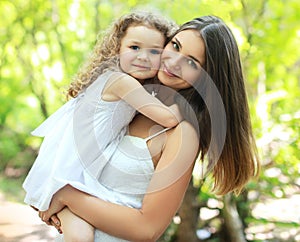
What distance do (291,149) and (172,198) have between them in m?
1.44

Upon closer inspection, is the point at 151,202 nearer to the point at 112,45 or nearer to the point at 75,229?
the point at 75,229

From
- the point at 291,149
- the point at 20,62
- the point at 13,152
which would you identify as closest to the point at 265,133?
the point at 291,149

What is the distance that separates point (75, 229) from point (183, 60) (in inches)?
18.0

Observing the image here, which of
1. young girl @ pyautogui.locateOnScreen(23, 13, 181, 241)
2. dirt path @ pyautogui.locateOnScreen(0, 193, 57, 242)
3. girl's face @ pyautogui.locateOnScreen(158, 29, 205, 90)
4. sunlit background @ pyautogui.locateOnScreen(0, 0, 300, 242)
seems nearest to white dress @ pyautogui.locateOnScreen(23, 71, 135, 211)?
young girl @ pyautogui.locateOnScreen(23, 13, 181, 241)

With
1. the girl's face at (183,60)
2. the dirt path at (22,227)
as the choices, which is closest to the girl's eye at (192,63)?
the girl's face at (183,60)

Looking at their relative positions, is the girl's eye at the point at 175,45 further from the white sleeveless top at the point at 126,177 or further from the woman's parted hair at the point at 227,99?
the white sleeveless top at the point at 126,177

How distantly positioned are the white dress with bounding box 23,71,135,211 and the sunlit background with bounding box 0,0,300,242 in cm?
73

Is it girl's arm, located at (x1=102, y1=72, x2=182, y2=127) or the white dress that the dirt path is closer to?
the white dress

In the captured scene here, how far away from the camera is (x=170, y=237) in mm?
2830

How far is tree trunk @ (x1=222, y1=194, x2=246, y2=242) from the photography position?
2727 millimetres

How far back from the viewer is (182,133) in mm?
1169

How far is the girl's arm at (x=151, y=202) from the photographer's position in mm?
1147

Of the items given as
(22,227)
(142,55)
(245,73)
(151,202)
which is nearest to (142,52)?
(142,55)

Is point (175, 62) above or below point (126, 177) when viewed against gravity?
above
